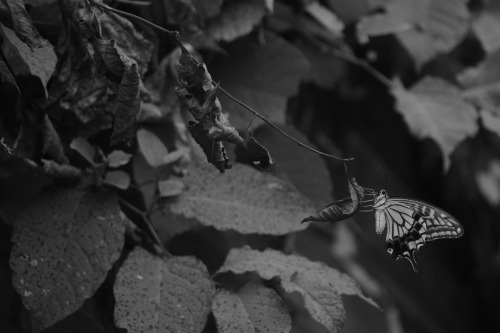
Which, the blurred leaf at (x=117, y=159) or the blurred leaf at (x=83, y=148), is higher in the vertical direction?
the blurred leaf at (x=83, y=148)

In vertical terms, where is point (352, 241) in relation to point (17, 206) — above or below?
below

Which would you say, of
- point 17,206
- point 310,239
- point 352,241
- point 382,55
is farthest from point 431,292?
point 17,206

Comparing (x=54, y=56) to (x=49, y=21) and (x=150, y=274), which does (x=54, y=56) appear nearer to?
(x=49, y=21)

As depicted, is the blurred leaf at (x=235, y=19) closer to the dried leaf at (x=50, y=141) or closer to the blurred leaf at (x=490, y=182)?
the dried leaf at (x=50, y=141)

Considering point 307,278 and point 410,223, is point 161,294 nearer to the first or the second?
point 307,278

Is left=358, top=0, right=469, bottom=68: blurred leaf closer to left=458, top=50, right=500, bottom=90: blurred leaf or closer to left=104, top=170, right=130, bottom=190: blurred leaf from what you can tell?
left=458, top=50, right=500, bottom=90: blurred leaf

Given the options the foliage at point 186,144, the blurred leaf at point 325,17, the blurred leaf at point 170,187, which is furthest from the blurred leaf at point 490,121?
the blurred leaf at point 170,187
